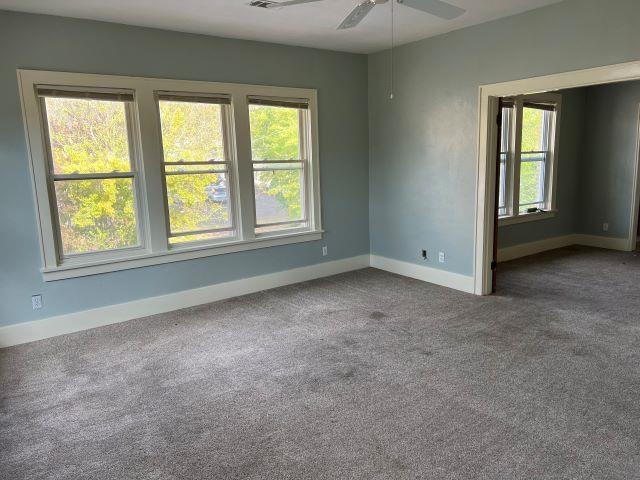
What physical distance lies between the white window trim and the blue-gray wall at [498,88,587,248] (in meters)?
3.36

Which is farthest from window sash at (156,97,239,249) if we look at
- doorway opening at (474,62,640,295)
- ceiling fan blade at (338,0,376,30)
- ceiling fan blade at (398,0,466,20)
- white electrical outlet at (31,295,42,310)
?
doorway opening at (474,62,640,295)

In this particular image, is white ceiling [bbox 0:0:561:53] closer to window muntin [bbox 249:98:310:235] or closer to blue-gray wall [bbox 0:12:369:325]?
blue-gray wall [bbox 0:12:369:325]

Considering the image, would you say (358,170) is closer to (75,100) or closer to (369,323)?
(369,323)

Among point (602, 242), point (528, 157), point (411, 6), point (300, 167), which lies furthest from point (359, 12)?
point (602, 242)

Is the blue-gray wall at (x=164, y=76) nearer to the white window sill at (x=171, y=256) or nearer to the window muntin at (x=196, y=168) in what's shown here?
the white window sill at (x=171, y=256)

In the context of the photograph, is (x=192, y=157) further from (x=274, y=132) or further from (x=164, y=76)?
(x=274, y=132)

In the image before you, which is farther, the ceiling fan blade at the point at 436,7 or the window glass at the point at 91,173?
the window glass at the point at 91,173

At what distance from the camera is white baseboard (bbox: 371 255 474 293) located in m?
4.87

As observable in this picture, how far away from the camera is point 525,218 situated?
20.8 ft

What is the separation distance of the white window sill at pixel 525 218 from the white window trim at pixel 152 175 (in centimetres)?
262

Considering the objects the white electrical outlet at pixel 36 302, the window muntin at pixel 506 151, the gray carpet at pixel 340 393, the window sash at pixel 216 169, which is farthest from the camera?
the window muntin at pixel 506 151

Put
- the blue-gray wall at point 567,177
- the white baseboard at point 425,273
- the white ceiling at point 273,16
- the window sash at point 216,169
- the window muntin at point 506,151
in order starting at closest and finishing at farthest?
the white ceiling at point 273,16, the window sash at point 216,169, the white baseboard at point 425,273, the window muntin at point 506,151, the blue-gray wall at point 567,177

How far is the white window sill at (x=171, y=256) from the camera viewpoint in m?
3.88

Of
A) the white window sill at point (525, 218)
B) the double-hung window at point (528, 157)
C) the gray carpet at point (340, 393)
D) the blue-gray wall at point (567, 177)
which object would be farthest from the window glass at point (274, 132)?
the blue-gray wall at point (567, 177)
